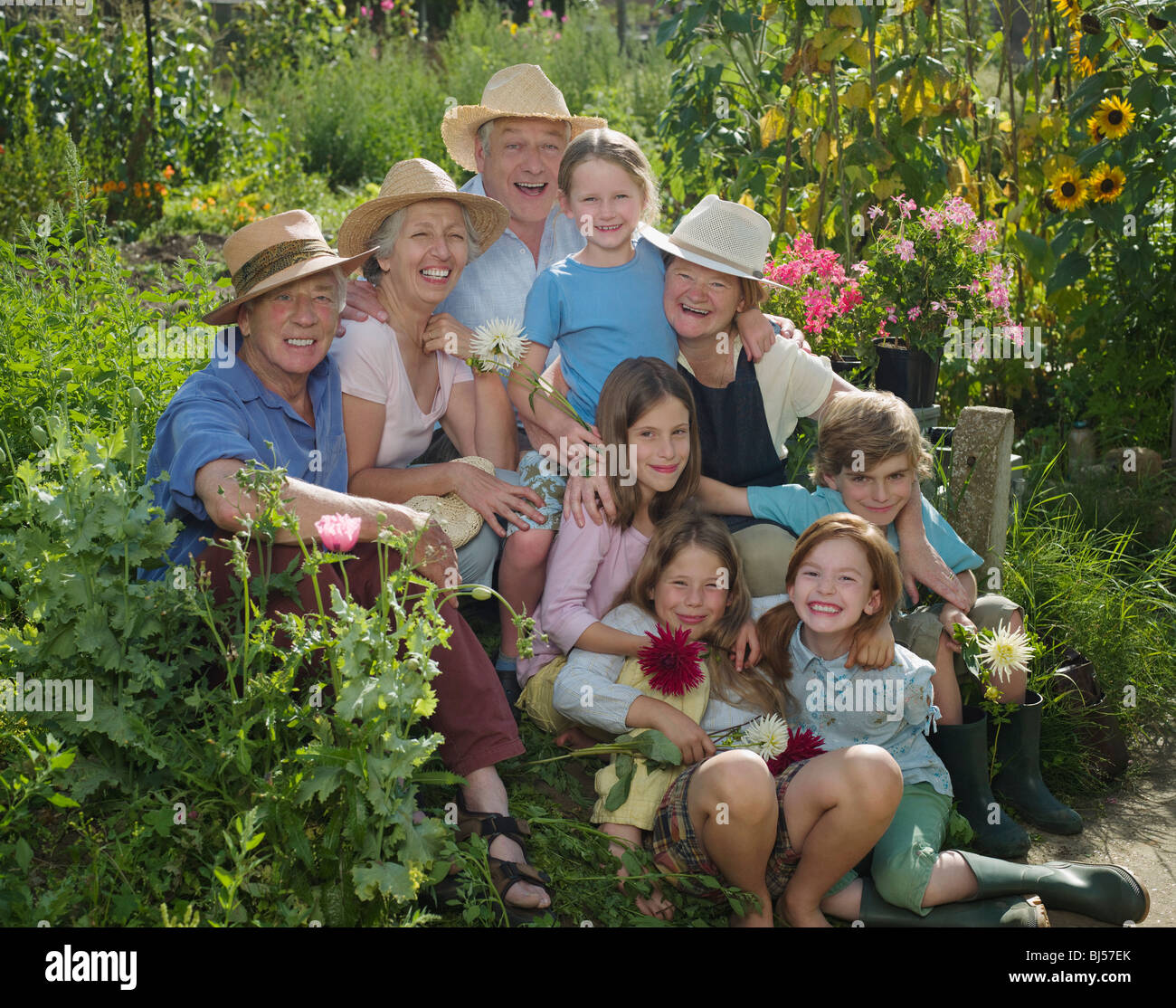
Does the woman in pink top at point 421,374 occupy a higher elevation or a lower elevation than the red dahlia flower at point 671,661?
higher

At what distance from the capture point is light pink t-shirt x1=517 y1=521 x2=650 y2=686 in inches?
126

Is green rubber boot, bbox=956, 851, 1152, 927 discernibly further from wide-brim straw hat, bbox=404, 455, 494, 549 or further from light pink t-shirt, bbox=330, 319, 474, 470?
light pink t-shirt, bbox=330, 319, 474, 470

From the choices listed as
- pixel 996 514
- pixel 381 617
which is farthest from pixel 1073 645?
pixel 381 617

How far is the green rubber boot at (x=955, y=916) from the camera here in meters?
2.82

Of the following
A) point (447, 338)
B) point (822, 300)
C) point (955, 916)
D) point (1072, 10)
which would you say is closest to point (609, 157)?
point (447, 338)

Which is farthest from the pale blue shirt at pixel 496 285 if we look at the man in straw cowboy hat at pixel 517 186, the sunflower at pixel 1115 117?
the sunflower at pixel 1115 117

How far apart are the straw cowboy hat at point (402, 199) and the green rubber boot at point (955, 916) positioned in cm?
226

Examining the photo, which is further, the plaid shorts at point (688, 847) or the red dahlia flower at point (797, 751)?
the red dahlia flower at point (797, 751)

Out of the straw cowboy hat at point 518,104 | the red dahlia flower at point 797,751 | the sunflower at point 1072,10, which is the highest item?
the sunflower at point 1072,10

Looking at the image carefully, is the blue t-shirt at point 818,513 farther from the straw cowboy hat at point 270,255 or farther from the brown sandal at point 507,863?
the straw cowboy hat at point 270,255

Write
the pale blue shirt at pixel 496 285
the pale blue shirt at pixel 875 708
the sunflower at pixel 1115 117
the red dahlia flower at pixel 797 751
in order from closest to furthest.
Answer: the red dahlia flower at pixel 797 751 < the pale blue shirt at pixel 875 708 < the pale blue shirt at pixel 496 285 < the sunflower at pixel 1115 117

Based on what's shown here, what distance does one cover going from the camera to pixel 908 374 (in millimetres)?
4137

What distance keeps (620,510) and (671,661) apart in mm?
529

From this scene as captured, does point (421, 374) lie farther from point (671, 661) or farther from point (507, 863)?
point (507, 863)
